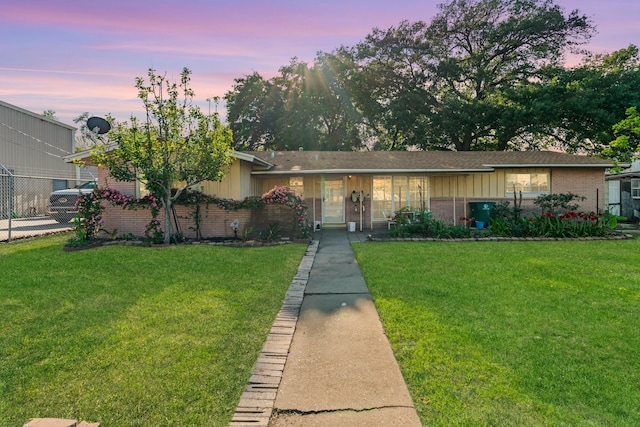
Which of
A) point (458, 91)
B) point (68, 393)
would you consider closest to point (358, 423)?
point (68, 393)

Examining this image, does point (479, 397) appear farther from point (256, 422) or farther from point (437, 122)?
point (437, 122)

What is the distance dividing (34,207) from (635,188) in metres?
30.0

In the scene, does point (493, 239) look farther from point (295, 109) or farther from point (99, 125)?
point (295, 109)

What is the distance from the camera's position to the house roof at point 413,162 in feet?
44.1

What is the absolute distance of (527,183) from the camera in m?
14.9

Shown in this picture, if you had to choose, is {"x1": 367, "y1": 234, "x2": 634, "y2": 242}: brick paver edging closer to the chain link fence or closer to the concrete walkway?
the concrete walkway

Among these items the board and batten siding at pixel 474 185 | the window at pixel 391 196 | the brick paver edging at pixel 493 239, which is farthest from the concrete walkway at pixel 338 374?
the board and batten siding at pixel 474 185

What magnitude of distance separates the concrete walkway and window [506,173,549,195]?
1213 centimetres

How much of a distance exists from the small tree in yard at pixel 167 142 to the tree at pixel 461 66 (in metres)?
17.6

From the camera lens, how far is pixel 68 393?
2.76 meters

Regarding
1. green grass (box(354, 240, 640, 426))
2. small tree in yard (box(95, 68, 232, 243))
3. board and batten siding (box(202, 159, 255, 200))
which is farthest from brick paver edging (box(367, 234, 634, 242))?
small tree in yard (box(95, 68, 232, 243))

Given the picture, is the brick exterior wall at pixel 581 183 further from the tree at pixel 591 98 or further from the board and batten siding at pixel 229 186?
the board and batten siding at pixel 229 186

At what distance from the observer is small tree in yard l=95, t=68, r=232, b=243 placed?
9.59 metres

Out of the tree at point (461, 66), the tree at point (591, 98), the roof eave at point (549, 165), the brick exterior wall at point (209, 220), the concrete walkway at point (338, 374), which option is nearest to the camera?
the concrete walkway at point (338, 374)
